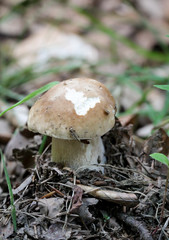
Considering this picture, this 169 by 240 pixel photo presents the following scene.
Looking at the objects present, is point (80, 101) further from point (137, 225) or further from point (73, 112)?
point (137, 225)

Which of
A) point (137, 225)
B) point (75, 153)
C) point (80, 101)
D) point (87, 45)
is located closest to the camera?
point (137, 225)

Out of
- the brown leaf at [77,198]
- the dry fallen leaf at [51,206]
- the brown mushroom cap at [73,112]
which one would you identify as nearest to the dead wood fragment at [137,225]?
the brown leaf at [77,198]

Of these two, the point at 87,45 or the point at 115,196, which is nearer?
the point at 115,196

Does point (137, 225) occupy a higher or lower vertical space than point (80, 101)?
lower

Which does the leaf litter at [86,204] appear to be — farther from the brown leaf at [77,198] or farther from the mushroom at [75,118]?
the mushroom at [75,118]

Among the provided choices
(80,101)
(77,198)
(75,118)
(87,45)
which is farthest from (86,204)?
(87,45)

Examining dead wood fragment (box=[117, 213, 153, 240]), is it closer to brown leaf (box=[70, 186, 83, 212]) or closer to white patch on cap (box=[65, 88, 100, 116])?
brown leaf (box=[70, 186, 83, 212])

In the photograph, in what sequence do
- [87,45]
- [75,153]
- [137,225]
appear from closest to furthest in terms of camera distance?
[137,225], [75,153], [87,45]
